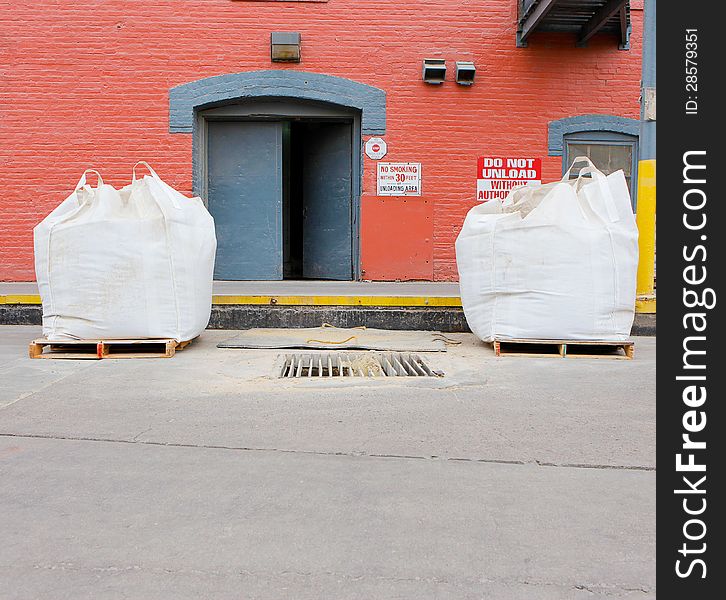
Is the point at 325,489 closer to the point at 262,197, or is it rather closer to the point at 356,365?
the point at 356,365

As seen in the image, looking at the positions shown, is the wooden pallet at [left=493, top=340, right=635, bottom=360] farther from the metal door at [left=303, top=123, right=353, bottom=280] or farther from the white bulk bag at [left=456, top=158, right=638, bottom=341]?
the metal door at [left=303, top=123, right=353, bottom=280]

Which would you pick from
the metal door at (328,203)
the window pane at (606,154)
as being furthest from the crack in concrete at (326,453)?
the window pane at (606,154)

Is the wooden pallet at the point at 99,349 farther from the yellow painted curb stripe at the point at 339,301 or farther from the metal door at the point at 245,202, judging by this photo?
the metal door at the point at 245,202

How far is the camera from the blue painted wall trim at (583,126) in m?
11.8

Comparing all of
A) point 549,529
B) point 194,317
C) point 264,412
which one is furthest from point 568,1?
point 549,529

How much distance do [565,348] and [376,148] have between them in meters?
5.93

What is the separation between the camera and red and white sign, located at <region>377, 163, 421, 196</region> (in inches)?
462

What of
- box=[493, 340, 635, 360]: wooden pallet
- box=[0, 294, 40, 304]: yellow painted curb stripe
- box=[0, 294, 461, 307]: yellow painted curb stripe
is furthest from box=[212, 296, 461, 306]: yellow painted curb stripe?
box=[0, 294, 40, 304]: yellow painted curb stripe

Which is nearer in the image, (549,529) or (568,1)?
(549,529)

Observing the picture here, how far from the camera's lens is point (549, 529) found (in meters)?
2.79

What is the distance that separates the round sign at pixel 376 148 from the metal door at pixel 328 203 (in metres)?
0.57
